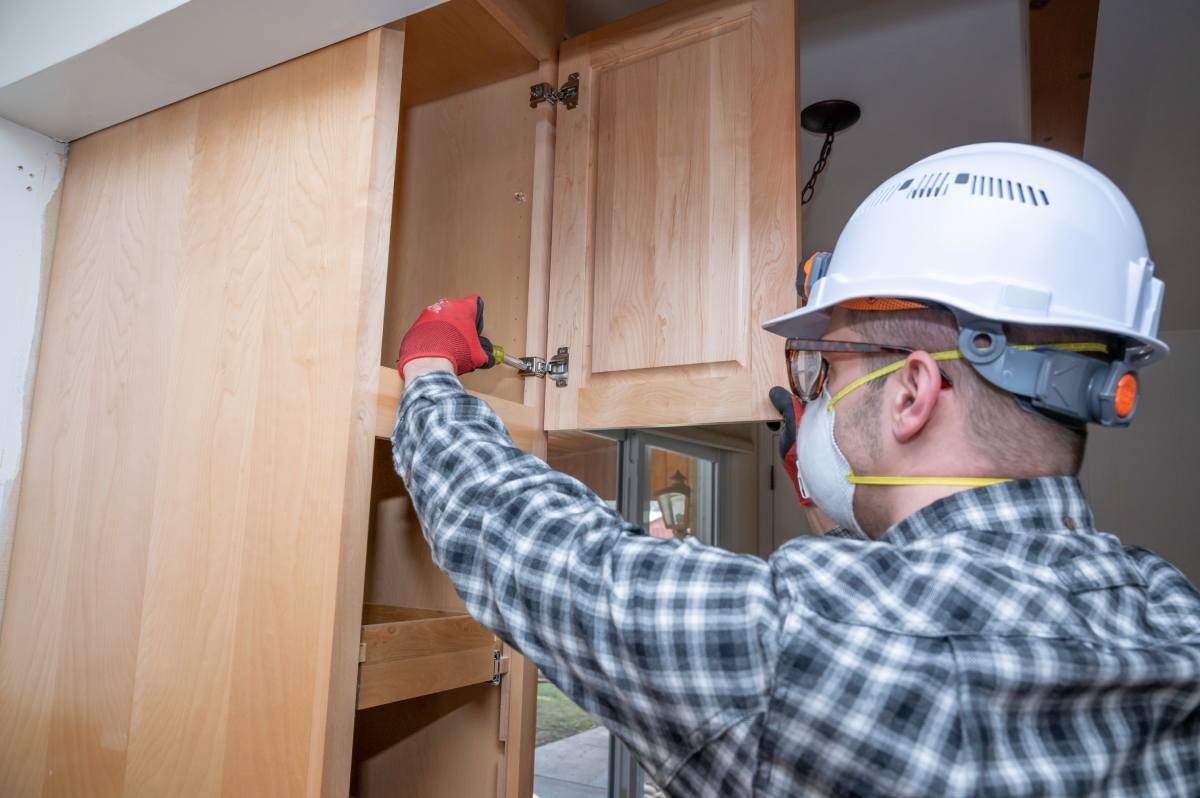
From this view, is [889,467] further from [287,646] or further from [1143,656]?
[287,646]

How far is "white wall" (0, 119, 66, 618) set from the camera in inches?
56.2

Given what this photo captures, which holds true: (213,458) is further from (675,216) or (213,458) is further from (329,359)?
(675,216)

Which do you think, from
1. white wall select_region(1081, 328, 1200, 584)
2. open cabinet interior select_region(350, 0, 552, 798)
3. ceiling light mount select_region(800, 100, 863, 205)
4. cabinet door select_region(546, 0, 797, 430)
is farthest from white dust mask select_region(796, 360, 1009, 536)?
white wall select_region(1081, 328, 1200, 584)

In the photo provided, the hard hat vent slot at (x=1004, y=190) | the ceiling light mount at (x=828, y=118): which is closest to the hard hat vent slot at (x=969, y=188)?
the hard hat vent slot at (x=1004, y=190)

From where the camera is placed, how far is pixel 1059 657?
592 millimetres

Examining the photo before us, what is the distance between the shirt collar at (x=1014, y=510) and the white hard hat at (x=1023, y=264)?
7 cm

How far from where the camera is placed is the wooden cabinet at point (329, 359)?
3.55ft

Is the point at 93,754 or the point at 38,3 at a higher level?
the point at 38,3

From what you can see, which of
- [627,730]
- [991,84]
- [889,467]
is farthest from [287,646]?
[991,84]

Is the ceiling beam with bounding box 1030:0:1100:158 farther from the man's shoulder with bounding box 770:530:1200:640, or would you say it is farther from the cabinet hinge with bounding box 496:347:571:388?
the man's shoulder with bounding box 770:530:1200:640

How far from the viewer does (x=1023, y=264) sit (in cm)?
77

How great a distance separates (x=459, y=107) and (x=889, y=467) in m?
1.28

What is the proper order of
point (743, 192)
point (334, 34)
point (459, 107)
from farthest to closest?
point (459, 107) < point (743, 192) < point (334, 34)

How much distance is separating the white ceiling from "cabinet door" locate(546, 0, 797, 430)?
1.18 ft
